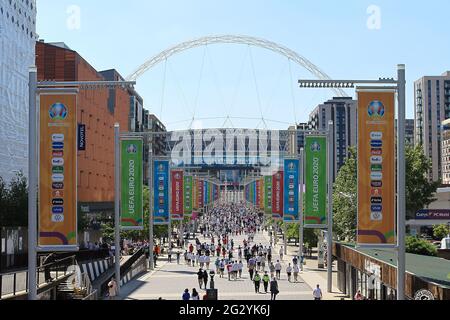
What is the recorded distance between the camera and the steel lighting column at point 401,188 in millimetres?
17734

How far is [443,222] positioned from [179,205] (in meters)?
44.0

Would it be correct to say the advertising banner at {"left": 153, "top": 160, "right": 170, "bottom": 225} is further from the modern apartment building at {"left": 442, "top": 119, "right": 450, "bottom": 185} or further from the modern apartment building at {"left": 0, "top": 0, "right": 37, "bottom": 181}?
the modern apartment building at {"left": 442, "top": 119, "right": 450, "bottom": 185}

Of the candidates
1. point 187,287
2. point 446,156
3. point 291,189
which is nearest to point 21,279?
point 187,287

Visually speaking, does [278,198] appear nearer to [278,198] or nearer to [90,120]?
[278,198]

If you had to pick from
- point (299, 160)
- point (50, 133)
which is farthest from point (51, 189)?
point (299, 160)

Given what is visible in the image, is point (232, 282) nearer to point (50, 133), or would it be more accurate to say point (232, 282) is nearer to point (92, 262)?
point (92, 262)

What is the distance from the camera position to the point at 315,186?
3934 centimetres

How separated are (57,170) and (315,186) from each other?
22.2 metres

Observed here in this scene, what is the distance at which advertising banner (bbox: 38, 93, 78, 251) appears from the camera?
757 inches

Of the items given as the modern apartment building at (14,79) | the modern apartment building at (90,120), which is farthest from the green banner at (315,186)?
the modern apartment building at (14,79)

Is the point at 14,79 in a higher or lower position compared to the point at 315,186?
higher

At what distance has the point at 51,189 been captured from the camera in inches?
760

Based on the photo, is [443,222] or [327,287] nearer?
[327,287]
